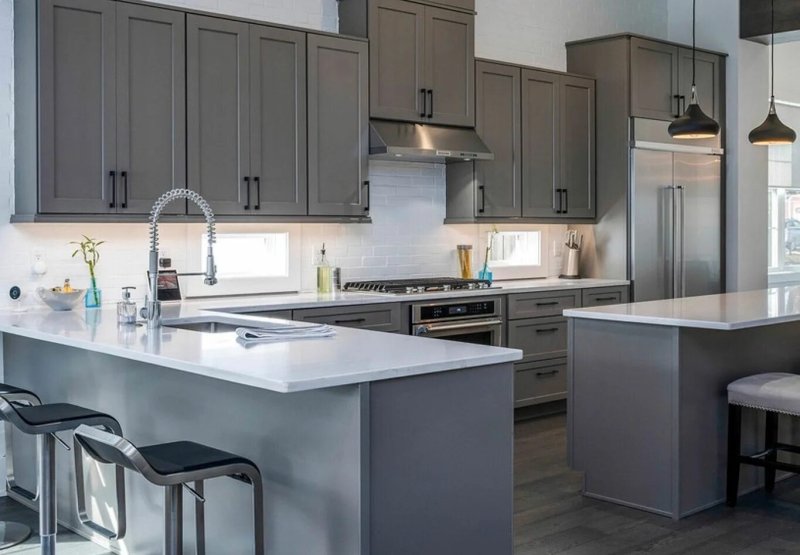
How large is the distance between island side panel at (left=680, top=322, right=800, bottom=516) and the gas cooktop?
1.97 meters

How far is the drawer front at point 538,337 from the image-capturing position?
6.30 metres

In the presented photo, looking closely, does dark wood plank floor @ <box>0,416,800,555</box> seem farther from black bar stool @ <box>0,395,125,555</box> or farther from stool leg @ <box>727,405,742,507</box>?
black bar stool @ <box>0,395,125,555</box>

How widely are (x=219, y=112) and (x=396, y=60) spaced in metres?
1.37

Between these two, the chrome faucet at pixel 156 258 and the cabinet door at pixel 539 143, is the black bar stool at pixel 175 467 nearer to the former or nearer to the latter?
the chrome faucet at pixel 156 258

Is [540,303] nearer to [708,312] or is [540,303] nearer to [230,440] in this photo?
[708,312]

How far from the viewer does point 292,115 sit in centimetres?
542

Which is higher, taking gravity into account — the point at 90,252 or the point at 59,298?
the point at 90,252

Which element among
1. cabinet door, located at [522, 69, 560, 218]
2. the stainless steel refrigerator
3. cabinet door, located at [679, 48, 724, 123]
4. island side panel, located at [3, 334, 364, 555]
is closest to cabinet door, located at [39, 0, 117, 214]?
island side panel, located at [3, 334, 364, 555]

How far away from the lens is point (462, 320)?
595 cm

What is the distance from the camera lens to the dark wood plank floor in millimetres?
3869

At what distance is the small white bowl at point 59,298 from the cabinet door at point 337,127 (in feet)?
4.88

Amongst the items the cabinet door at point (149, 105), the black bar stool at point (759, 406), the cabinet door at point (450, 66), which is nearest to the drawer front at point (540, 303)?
the cabinet door at point (450, 66)

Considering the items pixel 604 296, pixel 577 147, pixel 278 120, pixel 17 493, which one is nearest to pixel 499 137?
pixel 577 147

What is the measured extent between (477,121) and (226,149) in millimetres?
2018
